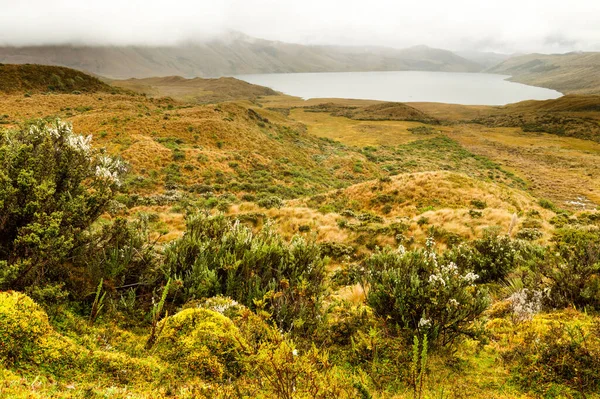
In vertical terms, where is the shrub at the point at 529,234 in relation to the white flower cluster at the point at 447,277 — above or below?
below

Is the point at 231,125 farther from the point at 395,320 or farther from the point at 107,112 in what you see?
the point at 395,320

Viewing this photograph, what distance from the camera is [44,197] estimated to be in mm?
3824

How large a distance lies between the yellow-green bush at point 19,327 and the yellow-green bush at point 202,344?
36.2 inches

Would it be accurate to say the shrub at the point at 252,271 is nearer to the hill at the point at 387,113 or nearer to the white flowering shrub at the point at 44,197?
the white flowering shrub at the point at 44,197

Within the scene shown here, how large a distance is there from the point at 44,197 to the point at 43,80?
54.2 meters

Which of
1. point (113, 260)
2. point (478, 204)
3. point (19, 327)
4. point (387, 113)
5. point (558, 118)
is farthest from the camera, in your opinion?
point (387, 113)

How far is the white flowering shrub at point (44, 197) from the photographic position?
3.47m

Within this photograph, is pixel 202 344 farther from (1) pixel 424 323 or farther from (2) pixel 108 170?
(2) pixel 108 170

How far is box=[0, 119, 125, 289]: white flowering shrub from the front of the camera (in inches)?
137

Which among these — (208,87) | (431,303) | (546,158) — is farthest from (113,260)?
(208,87)

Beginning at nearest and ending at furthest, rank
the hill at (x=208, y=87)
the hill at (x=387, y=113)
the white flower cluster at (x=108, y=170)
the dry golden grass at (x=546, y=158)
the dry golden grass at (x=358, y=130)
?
1. the white flower cluster at (x=108, y=170)
2. the dry golden grass at (x=546, y=158)
3. the dry golden grass at (x=358, y=130)
4. the hill at (x=387, y=113)
5. the hill at (x=208, y=87)

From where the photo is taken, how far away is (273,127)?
50375 mm

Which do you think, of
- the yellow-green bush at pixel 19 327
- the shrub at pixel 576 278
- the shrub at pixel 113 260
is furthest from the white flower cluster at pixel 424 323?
the yellow-green bush at pixel 19 327

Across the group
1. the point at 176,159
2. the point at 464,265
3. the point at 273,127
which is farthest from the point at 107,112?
the point at 464,265
